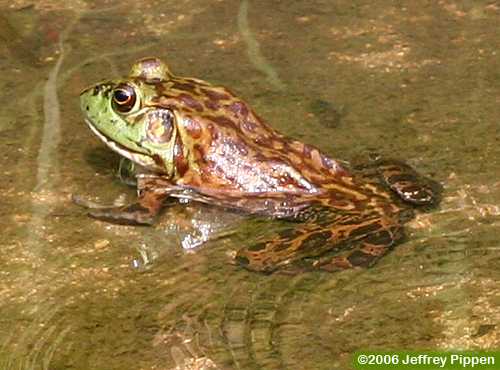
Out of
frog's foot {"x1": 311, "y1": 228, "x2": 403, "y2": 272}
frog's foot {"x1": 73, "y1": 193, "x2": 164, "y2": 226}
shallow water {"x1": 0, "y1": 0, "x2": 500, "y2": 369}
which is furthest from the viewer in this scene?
frog's foot {"x1": 73, "y1": 193, "x2": 164, "y2": 226}

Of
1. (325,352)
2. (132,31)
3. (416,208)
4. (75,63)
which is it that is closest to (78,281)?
(325,352)

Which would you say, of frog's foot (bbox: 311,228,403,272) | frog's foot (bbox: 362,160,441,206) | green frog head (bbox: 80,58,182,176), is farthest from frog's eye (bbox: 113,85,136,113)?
frog's foot (bbox: 311,228,403,272)

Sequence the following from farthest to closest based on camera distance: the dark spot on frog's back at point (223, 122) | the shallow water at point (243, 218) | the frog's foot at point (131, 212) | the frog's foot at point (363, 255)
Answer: the dark spot on frog's back at point (223, 122)
the frog's foot at point (131, 212)
the frog's foot at point (363, 255)
the shallow water at point (243, 218)

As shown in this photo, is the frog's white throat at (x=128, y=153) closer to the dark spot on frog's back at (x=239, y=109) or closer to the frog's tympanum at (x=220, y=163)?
the frog's tympanum at (x=220, y=163)

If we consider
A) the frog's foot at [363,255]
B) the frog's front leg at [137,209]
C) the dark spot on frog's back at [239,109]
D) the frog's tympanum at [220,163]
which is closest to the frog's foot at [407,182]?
the frog's tympanum at [220,163]

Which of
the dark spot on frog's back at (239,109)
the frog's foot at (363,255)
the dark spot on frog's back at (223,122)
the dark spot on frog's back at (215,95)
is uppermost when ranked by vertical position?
the dark spot on frog's back at (215,95)

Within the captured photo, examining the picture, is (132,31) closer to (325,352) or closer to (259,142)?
(259,142)

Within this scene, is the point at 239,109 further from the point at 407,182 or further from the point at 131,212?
the point at 407,182

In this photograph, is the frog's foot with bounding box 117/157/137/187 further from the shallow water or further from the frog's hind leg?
the frog's hind leg

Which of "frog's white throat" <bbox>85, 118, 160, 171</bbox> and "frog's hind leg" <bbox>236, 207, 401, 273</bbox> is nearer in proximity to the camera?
"frog's hind leg" <bbox>236, 207, 401, 273</bbox>
